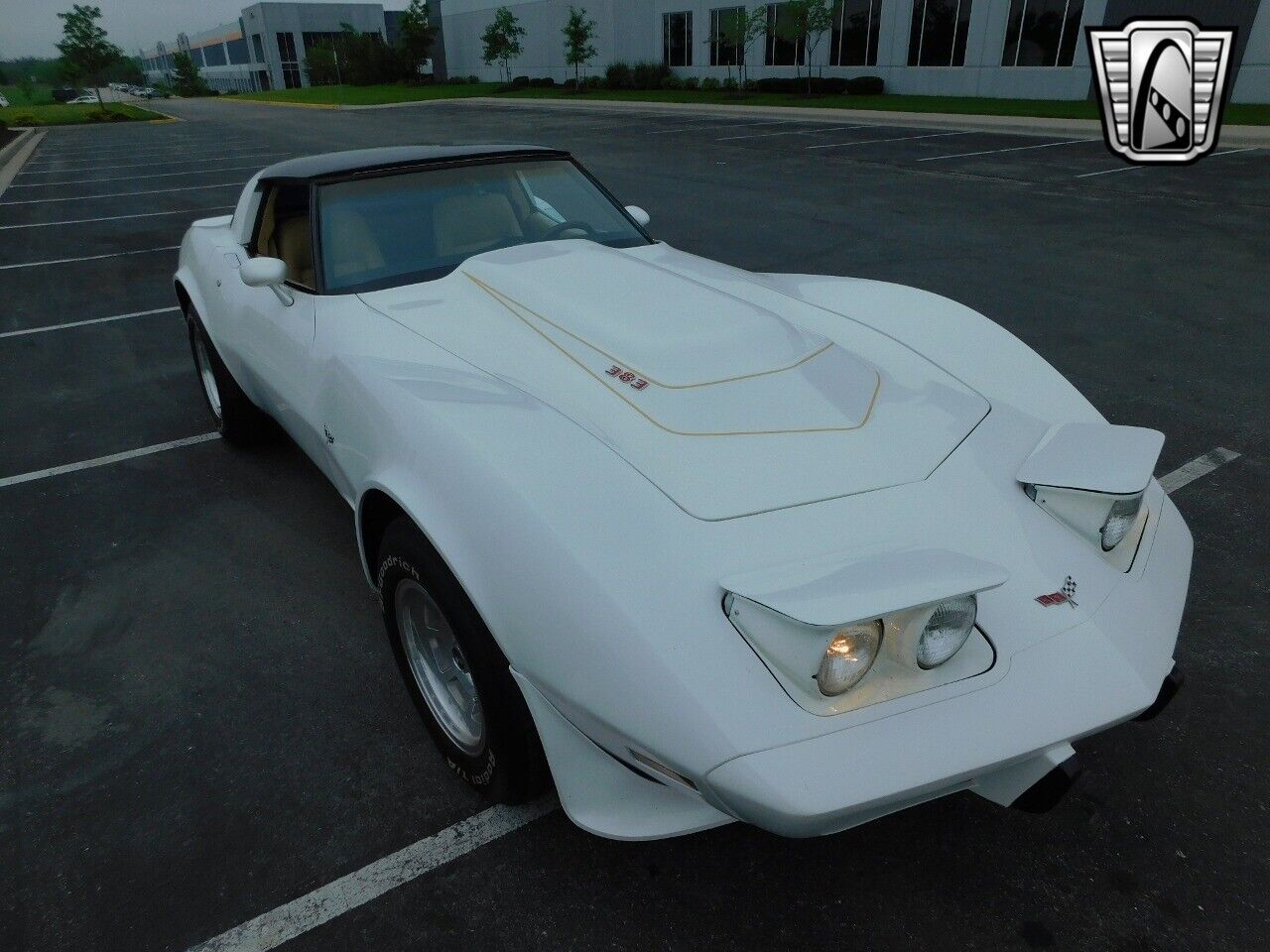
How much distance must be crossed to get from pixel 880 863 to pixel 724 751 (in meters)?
0.84

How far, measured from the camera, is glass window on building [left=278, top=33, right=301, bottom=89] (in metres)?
82.8

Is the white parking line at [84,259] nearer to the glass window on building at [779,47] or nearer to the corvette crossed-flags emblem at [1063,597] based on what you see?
the corvette crossed-flags emblem at [1063,597]

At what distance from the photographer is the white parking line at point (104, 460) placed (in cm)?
414

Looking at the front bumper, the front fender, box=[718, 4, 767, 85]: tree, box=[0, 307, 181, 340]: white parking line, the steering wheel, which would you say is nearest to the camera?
the front bumper

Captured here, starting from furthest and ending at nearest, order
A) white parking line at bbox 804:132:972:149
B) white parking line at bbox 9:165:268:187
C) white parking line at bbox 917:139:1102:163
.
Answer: white parking line at bbox 804:132:972:149
white parking line at bbox 9:165:268:187
white parking line at bbox 917:139:1102:163

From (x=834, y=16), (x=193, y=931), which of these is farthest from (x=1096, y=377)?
(x=834, y=16)

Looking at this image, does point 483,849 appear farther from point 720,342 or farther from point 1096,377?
point 1096,377

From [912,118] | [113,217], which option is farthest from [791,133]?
[113,217]

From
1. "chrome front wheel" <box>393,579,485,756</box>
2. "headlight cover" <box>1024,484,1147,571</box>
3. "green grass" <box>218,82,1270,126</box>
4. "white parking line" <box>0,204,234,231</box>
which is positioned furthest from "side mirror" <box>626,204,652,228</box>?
"green grass" <box>218,82,1270,126</box>

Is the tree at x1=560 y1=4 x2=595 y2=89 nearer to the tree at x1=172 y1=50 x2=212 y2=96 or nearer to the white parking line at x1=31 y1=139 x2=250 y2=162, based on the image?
the white parking line at x1=31 y1=139 x2=250 y2=162

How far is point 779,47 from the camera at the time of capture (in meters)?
32.1

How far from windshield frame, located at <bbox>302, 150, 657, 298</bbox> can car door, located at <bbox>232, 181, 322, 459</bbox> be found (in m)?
0.05

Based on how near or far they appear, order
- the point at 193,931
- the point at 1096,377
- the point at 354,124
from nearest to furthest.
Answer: the point at 193,931 → the point at 1096,377 → the point at 354,124

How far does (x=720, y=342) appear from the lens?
2402mm
